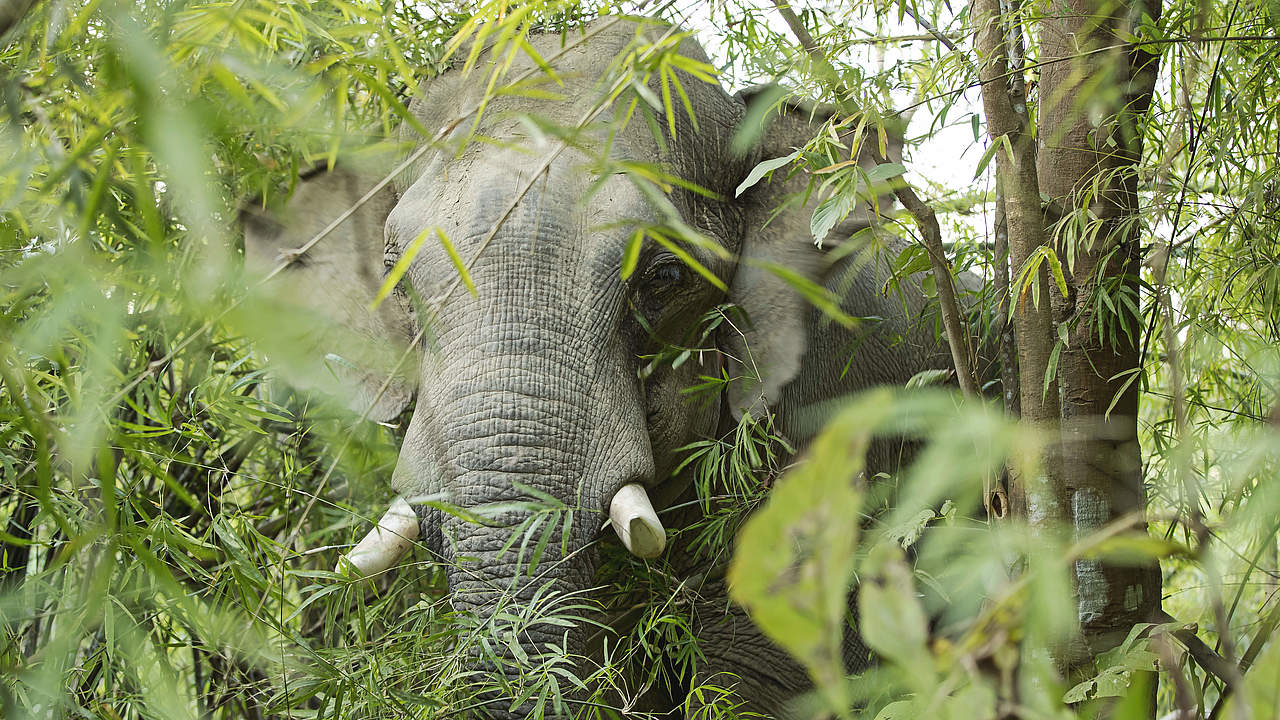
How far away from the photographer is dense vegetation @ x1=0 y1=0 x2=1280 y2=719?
19.4 inches

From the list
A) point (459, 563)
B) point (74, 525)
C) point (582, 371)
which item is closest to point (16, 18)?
point (74, 525)

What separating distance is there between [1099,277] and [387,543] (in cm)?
112

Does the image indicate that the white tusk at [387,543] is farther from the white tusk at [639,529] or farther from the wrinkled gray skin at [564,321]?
the white tusk at [639,529]

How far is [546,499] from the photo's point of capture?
1445mm

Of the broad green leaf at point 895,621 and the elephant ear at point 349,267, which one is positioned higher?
the broad green leaf at point 895,621

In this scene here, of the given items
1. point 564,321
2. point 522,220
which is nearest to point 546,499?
point 564,321

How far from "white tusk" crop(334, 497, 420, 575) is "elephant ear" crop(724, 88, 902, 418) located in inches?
26.3

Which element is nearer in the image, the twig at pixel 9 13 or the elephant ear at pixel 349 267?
the twig at pixel 9 13

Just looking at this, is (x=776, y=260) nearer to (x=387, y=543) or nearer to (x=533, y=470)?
(x=533, y=470)

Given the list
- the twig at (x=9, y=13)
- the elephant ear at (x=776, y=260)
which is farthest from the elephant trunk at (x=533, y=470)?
the twig at (x=9, y=13)

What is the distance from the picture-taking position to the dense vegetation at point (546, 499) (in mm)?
492

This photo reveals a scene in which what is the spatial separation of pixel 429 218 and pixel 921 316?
930 millimetres

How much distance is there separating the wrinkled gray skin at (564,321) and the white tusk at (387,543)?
2.5 inches

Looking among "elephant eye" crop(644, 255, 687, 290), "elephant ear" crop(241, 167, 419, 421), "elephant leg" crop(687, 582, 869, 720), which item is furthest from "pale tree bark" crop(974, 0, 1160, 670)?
"elephant ear" crop(241, 167, 419, 421)
